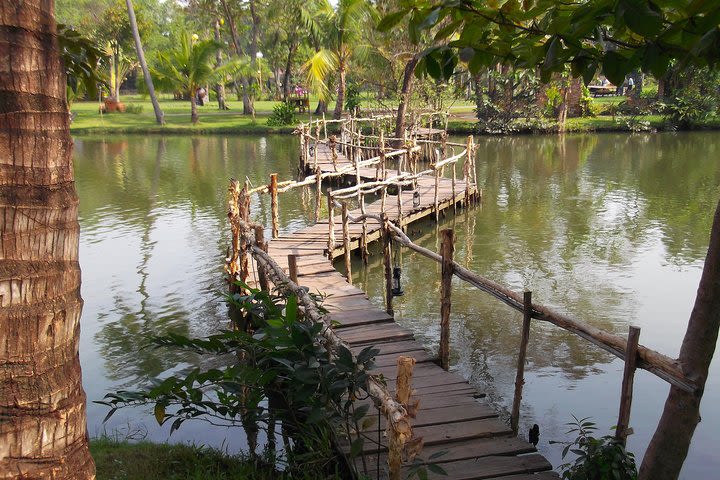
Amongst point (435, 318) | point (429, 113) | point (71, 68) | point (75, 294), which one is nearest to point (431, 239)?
point (435, 318)

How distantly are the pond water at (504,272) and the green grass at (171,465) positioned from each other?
1152mm

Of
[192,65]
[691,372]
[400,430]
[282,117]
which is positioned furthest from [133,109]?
[691,372]

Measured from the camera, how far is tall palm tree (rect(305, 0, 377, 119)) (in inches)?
1042

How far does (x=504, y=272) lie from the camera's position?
35.9 feet

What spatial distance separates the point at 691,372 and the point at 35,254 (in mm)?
3112

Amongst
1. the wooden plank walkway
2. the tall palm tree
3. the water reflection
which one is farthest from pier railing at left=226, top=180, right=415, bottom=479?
the tall palm tree

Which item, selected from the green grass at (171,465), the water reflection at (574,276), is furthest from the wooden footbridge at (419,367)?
the water reflection at (574,276)

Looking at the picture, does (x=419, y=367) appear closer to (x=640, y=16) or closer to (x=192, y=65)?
(x=640, y=16)

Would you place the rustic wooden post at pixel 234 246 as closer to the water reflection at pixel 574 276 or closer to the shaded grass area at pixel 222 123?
the water reflection at pixel 574 276

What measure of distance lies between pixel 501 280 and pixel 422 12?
8188 mm

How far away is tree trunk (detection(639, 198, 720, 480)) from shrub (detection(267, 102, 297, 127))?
3228 cm

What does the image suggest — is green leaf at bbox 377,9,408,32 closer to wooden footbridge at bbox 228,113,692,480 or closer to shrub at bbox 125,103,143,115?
wooden footbridge at bbox 228,113,692,480

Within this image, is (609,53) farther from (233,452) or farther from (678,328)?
(678,328)

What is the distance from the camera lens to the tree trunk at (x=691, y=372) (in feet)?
11.2
